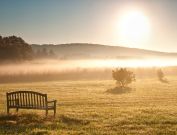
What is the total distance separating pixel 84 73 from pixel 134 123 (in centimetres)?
10771

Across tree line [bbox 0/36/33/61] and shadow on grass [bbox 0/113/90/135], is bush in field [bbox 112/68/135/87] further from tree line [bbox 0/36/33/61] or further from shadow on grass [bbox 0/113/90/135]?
tree line [bbox 0/36/33/61]

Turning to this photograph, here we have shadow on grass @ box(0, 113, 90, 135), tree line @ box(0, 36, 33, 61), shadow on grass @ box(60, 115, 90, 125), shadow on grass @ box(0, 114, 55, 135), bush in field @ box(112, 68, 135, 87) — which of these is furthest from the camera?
tree line @ box(0, 36, 33, 61)

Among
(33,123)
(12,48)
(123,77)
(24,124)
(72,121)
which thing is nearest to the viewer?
(24,124)

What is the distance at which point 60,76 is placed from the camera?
12219 centimetres

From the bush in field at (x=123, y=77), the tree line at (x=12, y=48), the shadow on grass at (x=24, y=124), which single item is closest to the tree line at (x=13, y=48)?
the tree line at (x=12, y=48)

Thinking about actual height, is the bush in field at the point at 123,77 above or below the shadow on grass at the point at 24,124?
above

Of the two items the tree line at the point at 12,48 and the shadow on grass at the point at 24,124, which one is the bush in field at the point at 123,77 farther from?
the tree line at the point at 12,48

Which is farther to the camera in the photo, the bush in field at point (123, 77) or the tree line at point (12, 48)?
the tree line at point (12, 48)

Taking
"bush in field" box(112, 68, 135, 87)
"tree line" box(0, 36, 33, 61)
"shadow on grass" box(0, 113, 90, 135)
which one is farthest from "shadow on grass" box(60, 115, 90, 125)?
"tree line" box(0, 36, 33, 61)

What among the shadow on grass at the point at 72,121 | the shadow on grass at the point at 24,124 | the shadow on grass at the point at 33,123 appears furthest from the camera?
the shadow on grass at the point at 72,121

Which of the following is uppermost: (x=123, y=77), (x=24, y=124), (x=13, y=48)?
(x=13, y=48)

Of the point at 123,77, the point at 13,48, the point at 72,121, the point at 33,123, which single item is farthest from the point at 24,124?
the point at 13,48

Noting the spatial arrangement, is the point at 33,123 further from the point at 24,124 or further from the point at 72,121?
the point at 72,121

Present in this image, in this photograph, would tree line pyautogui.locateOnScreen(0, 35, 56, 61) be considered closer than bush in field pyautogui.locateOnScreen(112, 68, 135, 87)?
No
